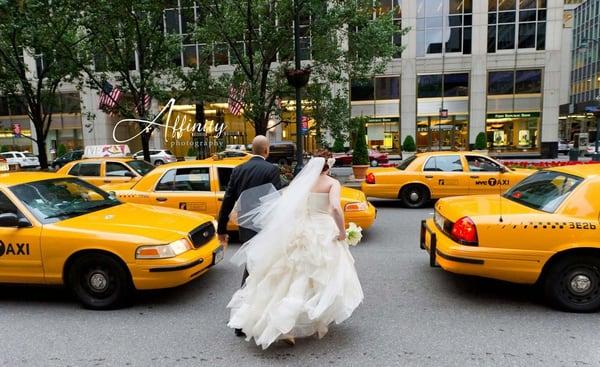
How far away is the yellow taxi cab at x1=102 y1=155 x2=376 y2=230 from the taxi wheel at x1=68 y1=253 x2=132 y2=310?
2826 mm

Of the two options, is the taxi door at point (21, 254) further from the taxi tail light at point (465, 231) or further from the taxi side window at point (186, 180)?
the taxi tail light at point (465, 231)

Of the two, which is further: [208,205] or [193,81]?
[193,81]

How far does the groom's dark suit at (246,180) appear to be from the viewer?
404cm

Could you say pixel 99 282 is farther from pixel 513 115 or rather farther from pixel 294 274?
pixel 513 115

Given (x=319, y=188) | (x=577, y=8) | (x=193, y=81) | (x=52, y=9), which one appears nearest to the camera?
(x=319, y=188)

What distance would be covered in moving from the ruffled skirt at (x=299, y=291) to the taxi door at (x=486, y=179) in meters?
7.53

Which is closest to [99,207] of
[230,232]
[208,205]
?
[208,205]

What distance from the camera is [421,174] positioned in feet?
33.9

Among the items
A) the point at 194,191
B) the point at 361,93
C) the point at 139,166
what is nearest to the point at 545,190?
the point at 194,191

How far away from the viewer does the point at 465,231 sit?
14.4ft

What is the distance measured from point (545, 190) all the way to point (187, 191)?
5476 mm

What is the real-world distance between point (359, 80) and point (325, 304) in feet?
48.9

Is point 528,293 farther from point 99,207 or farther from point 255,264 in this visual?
point 99,207

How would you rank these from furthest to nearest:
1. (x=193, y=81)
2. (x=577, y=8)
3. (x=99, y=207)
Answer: (x=577, y=8) < (x=193, y=81) < (x=99, y=207)
